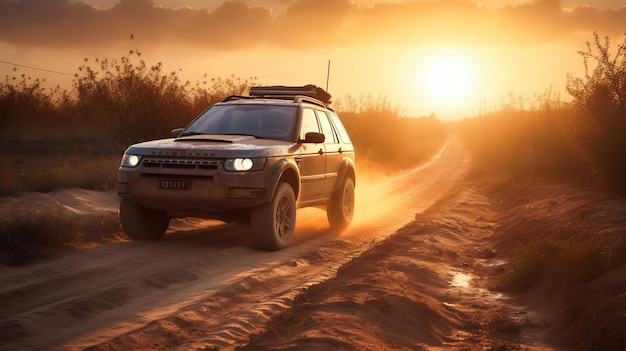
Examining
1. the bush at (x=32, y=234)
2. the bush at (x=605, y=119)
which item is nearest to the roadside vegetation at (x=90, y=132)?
the bush at (x=32, y=234)

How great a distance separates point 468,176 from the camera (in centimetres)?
2584

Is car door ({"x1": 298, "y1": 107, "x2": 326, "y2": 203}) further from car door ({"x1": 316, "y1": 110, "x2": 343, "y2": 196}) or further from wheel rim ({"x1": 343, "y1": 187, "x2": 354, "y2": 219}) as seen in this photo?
wheel rim ({"x1": 343, "y1": 187, "x2": 354, "y2": 219})

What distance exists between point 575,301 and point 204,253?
4.32 meters

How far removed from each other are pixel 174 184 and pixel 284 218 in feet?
5.28

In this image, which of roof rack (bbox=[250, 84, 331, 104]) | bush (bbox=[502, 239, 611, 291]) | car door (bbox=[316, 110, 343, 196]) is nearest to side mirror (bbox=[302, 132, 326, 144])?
car door (bbox=[316, 110, 343, 196])

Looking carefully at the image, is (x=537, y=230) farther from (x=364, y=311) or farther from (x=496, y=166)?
(x=496, y=166)

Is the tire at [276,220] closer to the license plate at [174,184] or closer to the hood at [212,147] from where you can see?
the hood at [212,147]

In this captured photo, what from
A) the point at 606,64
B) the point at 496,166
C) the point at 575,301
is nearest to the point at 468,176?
the point at 496,166

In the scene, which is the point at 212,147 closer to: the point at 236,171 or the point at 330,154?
the point at 236,171

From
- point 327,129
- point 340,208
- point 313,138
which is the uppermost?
point 327,129

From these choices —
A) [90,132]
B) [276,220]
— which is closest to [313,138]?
[276,220]

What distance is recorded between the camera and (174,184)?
8398 mm

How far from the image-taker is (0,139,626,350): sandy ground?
17.1 ft

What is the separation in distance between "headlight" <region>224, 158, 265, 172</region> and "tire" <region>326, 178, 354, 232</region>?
10.4ft
